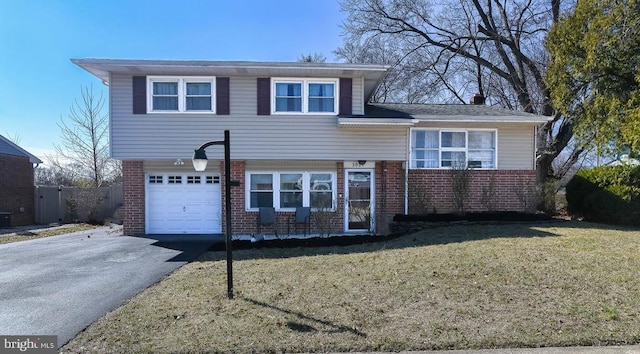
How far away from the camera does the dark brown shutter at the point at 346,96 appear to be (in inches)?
470

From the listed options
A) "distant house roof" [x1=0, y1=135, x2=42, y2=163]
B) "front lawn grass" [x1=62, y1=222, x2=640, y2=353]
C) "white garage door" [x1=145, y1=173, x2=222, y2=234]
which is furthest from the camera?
"distant house roof" [x1=0, y1=135, x2=42, y2=163]

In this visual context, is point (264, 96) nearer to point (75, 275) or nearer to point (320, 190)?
point (320, 190)

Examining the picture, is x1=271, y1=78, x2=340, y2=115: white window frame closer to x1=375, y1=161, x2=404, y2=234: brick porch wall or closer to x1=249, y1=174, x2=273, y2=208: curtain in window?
x1=249, y1=174, x2=273, y2=208: curtain in window

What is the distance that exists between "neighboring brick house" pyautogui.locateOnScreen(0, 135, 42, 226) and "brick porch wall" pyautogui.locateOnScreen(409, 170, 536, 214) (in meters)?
18.2

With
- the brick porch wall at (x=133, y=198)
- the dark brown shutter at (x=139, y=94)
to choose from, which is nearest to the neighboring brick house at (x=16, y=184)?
the brick porch wall at (x=133, y=198)

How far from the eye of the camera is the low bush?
1166 cm

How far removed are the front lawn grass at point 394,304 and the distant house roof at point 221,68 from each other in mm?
6125

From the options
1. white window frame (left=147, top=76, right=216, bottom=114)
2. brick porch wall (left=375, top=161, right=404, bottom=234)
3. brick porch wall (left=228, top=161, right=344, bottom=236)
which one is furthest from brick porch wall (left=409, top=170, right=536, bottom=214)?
white window frame (left=147, top=76, right=216, bottom=114)

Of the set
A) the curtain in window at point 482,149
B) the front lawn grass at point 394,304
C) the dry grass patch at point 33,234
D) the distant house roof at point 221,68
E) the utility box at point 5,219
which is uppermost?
the distant house roof at point 221,68

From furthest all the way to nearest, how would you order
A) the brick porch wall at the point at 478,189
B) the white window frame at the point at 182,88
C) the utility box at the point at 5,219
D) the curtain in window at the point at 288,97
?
the utility box at the point at 5,219, the brick porch wall at the point at 478,189, the curtain in window at the point at 288,97, the white window frame at the point at 182,88

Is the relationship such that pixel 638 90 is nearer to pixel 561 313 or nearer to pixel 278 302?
pixel 561 313

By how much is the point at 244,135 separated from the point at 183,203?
321 cm

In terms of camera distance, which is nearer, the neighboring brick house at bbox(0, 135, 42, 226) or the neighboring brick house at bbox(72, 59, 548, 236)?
the neighboring brick house at bbox(72, 59, 548, 236)

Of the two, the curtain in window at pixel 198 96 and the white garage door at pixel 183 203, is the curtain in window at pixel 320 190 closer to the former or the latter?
the white garage door at pixel 183 203
